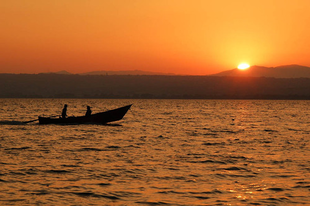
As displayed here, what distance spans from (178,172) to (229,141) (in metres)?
16.8

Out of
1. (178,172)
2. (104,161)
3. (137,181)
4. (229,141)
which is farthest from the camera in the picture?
(229,141)

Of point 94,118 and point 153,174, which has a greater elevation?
point 94,118

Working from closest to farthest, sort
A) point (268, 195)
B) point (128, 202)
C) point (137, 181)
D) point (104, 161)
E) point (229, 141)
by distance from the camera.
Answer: point (128, 202) → point (268, 195) → point (137, 181) → point (104, 161) → point (229, 141)

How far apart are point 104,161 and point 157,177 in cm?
555

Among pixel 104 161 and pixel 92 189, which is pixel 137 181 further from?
pixel 104 161

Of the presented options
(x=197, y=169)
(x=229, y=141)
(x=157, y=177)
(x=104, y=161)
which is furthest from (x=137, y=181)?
(x=229, y=141)

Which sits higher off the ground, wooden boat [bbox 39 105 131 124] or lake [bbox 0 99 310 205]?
wooden boat [bbox 39 105 131 124]

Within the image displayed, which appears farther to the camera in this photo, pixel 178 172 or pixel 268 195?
pixel 178 172

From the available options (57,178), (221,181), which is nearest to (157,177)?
(221,181)

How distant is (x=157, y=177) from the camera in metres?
19.6

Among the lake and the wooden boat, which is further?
the wooden boat

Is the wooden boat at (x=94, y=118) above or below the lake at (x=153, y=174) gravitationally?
above

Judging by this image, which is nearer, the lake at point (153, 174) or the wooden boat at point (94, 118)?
the lake at point (153, 174)

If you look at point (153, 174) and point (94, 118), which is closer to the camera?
point (153, 174)
